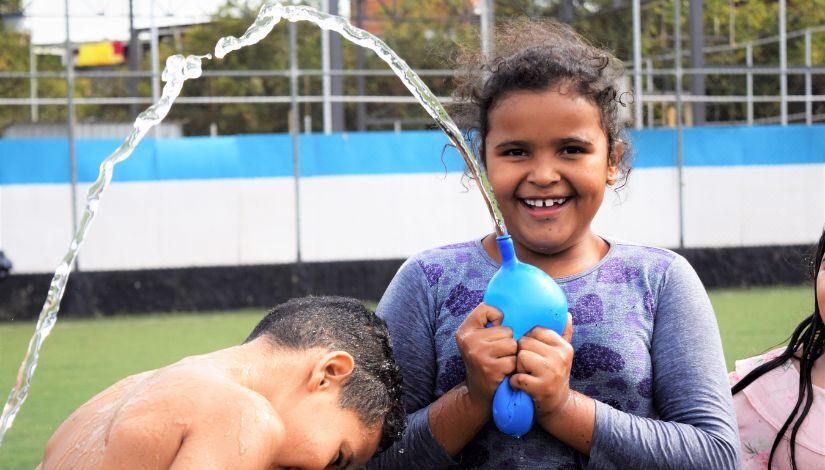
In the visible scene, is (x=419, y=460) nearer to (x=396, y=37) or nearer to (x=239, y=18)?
(x=396, y=37)

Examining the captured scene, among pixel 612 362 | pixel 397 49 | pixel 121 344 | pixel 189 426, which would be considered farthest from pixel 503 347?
pixel 397 49

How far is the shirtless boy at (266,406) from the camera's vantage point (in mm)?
1895

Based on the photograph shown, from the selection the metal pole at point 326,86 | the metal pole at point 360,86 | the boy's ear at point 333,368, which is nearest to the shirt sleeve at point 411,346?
the boy's ear at point 333,368

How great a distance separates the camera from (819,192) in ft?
44.2

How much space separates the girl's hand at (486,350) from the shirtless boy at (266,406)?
0.68 ft

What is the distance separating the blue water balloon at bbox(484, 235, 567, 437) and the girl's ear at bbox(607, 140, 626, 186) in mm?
484

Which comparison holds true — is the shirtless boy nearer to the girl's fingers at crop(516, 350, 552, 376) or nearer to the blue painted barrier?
the girl's fingers at crop(516, 350, 552, 376)

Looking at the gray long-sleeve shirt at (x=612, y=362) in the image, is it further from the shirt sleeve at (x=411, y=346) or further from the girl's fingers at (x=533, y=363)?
the girl's fingers at (x=533, y=363)

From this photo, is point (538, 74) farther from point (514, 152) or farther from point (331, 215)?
point (331, 215)

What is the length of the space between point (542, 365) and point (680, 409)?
0.34m

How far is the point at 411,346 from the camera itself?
2.29 m

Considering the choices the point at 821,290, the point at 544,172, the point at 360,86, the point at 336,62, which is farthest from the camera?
the point at 360,86

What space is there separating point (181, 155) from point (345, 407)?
1043 centimetres

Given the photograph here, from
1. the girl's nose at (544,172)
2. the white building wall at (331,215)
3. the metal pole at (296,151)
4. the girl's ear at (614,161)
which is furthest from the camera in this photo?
the metal pole at (296,151)
